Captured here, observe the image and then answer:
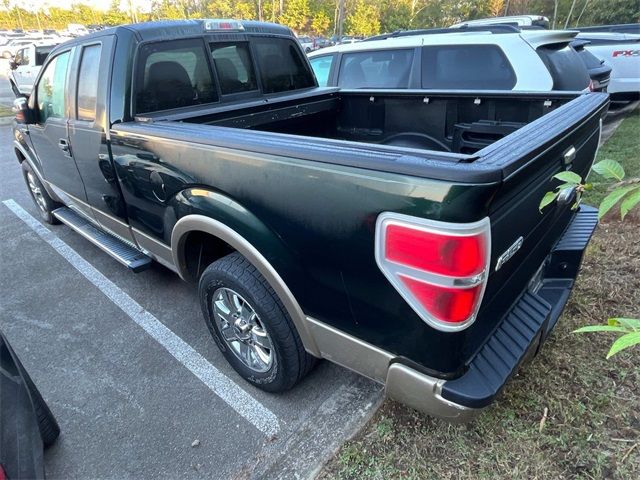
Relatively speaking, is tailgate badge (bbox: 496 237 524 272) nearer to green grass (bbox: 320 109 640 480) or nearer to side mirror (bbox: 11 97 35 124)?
green grass (bbox: 320 109 640 480)

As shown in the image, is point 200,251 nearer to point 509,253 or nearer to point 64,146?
point 64,146

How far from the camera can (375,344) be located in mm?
1713

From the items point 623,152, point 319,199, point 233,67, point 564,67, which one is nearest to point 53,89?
point 233,67

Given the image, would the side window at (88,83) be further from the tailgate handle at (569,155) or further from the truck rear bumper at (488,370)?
the tailgate handle at (569,155)

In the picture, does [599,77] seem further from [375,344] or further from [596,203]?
[375,344]

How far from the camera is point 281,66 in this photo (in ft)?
12.0

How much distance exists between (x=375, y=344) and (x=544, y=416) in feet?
3.51

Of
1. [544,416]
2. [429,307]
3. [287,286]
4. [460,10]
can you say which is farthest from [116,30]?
[460,10]

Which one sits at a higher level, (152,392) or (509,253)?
(509,253)

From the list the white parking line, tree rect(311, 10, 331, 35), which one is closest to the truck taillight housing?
the white parking line

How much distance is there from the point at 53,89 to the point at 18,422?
2879mm

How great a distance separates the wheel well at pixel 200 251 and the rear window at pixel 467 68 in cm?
330

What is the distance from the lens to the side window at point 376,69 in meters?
5.03

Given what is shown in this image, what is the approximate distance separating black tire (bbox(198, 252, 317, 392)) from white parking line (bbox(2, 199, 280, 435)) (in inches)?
5.4
